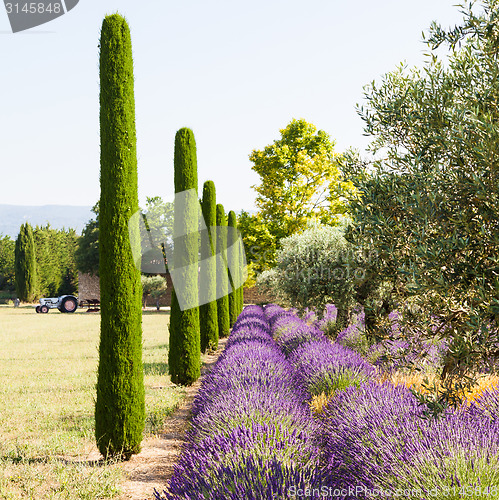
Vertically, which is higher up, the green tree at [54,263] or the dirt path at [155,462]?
the green tree at [54,263]

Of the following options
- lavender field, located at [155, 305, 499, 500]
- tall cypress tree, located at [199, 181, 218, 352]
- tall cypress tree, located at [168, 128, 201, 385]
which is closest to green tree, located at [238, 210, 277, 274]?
tall cypress tree, located at [199, 181, 218, 352]

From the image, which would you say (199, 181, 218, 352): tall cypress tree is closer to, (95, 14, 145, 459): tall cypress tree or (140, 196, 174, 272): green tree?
(95, 14, 145, 459): tall cypress tree

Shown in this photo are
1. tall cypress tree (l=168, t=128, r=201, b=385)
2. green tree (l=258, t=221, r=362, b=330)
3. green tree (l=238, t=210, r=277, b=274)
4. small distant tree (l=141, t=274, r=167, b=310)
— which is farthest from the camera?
small distant tree (l=141, t=274, r=167, b=310)

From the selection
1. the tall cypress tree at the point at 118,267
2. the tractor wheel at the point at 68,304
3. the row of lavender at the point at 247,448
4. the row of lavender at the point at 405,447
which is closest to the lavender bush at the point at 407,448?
the row of lavender at the point at 405,447

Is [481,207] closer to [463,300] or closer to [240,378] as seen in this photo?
[463,300]

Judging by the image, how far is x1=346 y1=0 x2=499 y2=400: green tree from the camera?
128 inches

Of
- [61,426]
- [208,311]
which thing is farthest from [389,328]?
[208,311]

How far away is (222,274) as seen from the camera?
60.4ft

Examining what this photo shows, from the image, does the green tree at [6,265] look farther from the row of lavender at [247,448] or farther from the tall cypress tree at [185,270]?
the row of lavender at [247,448]

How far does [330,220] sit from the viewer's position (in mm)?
26969

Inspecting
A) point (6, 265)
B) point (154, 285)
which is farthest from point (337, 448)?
point (6, 265)

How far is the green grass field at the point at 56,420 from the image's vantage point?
479cm

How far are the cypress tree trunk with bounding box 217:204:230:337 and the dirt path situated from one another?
414 inches

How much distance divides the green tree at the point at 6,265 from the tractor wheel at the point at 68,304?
25.0m
